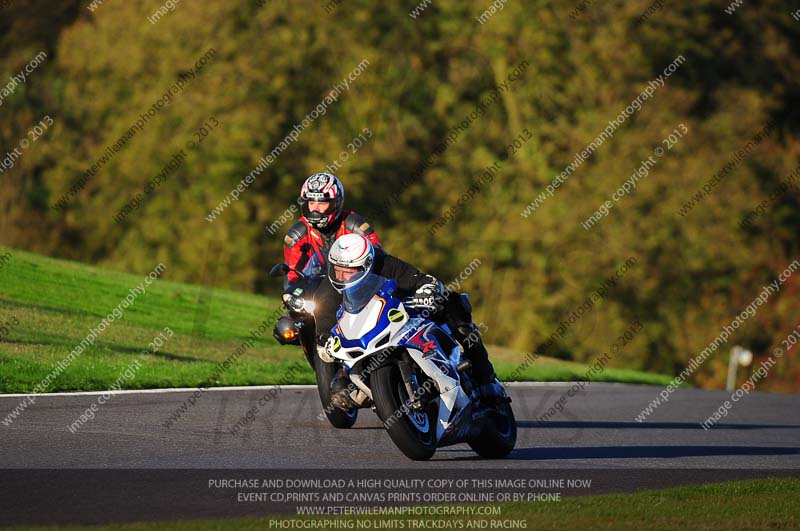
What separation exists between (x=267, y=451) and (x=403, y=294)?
1544mm

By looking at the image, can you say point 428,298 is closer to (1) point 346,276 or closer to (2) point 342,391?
(1) point 346,276

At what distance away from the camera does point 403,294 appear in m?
11.1

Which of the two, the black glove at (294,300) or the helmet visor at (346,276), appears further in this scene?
the black glove at (294,300)

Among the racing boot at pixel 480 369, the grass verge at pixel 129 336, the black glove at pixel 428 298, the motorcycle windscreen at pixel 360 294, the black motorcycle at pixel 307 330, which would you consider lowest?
the grass verge at pixel 129 336

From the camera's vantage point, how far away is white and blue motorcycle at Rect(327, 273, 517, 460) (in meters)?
10.2

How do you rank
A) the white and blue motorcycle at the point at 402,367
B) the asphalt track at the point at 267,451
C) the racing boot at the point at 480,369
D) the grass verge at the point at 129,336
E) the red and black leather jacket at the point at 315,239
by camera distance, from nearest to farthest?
the asphalt track at the point at 267,451 < the white and blue motorcycle at the point at 402,367 < the racing boot at the point at 480,369 < the red and black leather jacket at the point at 315,239 < the grass verge at the point at 129,336

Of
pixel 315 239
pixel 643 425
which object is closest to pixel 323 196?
pixel 315 239

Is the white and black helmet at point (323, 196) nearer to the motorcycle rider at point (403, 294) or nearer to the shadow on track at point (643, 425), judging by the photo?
the motorcycle rider at point (403, 294)

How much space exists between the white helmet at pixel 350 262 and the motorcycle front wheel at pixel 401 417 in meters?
0.74

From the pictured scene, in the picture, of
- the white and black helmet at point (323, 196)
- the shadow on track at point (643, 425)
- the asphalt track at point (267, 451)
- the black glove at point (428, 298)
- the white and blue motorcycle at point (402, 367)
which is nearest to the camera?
the asphalt track at point (267, 451)

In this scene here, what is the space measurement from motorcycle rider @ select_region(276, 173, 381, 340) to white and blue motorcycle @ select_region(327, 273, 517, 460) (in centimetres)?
228

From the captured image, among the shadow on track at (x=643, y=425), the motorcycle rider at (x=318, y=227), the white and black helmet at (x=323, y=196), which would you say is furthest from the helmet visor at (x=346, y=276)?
the shadow on track at (x=643, y=425)

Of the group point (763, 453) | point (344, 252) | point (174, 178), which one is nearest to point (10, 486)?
point (344, 252)

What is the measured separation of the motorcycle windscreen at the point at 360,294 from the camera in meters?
10.5
